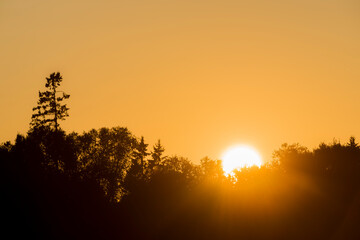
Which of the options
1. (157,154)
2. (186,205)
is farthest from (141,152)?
(186,205)

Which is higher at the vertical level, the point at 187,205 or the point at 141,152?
the point at 141,152

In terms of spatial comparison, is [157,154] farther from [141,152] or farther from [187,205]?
[187,205]

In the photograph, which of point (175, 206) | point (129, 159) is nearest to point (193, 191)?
point (175, 206)

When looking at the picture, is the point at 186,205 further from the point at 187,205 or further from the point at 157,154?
the point at 157,154

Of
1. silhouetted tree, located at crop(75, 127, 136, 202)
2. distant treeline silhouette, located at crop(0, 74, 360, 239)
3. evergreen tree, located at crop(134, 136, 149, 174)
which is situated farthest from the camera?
evergreen tree, located at crop(134, 136, 149, 174)

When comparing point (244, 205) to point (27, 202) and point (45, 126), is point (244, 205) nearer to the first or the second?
point (27, 202)

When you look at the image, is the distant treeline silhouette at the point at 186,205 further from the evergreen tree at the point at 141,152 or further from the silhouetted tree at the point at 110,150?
the evergreen tree at the point at 141,152

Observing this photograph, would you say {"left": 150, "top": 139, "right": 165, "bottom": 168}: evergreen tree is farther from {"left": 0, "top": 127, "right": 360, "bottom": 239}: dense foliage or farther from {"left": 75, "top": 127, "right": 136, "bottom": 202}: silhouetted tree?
{"left": 0, "top": 127, "right": 360, "bottom": 239}: dense foliage

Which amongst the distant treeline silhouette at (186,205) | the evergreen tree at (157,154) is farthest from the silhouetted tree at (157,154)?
the distant treeline silhouette at (186,205)

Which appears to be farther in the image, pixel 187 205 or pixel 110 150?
pixel 110 150

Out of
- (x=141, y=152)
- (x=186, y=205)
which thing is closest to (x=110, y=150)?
(x=141, y=152)

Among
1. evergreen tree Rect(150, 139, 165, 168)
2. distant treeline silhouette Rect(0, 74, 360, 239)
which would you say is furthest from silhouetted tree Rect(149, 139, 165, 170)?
distant treeline silhouette Rect(0, 74, 360, 239)

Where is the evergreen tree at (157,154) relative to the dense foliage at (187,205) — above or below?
above

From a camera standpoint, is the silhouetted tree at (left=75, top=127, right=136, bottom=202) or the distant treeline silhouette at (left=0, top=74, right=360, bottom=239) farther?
the silhouetted tree at (left=75, top=127, right=136, bottom=202)
